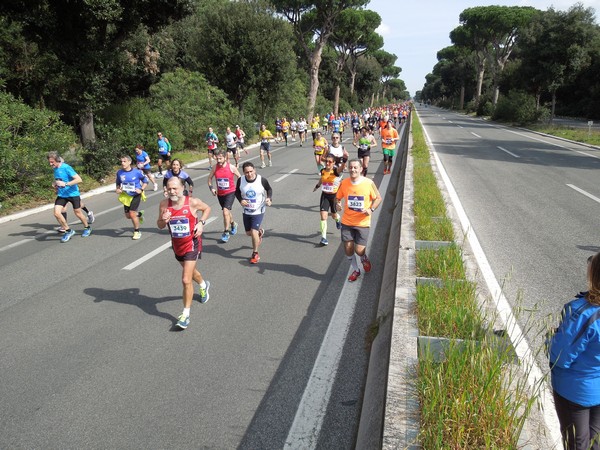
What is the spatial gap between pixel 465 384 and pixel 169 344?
3008 millimetres

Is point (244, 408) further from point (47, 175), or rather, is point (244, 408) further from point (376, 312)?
point (47, 175)

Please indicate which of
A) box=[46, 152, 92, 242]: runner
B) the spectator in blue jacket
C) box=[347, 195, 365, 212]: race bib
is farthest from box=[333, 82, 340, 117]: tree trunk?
the spectator in blue jacket

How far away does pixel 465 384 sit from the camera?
281 centimetres

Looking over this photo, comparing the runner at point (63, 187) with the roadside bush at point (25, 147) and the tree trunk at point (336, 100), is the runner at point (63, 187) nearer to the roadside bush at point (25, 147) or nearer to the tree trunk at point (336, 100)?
the roadside bush at point (25, 147)

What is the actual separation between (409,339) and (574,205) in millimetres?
8104

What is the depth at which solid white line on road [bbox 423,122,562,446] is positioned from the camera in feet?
9.12

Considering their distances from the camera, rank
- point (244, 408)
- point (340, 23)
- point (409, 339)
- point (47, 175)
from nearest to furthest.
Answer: point (244, 408) < point (409, 339) < point (47, 175) < point (340, 23)

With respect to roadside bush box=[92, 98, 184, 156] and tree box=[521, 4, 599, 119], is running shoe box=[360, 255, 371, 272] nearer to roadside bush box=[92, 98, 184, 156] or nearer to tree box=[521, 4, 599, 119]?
roadside bush box=[92, 98, 184, 156]

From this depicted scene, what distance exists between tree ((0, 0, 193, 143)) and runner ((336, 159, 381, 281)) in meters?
11.3

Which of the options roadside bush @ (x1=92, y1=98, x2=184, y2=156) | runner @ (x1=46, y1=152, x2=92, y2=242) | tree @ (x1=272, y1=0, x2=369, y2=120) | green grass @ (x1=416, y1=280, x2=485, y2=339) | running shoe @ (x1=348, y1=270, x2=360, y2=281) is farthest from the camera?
tree @ (x1=272, y1=0, x2=369, y2=120)

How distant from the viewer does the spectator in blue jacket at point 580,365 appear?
228cm

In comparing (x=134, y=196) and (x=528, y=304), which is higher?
(x=134, y=196)

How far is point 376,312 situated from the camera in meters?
4.89

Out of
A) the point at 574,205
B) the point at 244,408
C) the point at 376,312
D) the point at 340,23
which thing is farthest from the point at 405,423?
the point at 340,23
